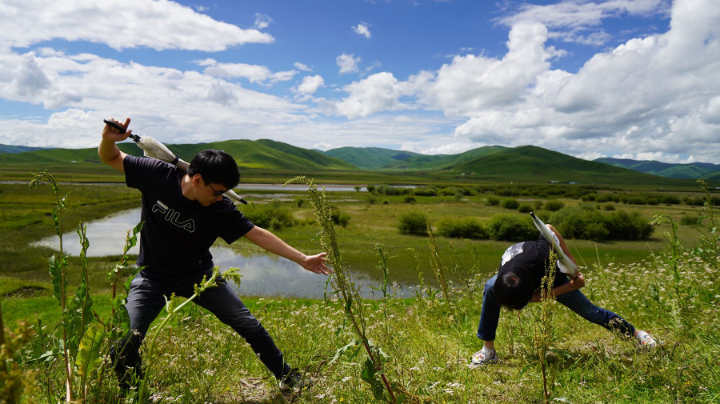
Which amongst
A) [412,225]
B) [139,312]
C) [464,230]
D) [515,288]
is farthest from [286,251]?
[464,230]

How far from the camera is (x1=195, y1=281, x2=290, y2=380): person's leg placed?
3.57m

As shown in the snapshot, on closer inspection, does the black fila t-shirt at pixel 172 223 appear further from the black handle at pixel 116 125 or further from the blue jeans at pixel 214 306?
the black handle at pixel 116 125

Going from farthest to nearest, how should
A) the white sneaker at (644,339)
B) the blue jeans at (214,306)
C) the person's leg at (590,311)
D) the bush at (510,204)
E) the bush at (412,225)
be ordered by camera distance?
the bush at (510,204), the bush at (412,225), the person's leg at (590,311), the white sneaker at (644,339), the blue jeans at (214,306)

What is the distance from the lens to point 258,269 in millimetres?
19391

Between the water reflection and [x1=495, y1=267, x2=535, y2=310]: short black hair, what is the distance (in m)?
7.83

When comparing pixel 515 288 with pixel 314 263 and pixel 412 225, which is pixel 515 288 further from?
pixel 412 225

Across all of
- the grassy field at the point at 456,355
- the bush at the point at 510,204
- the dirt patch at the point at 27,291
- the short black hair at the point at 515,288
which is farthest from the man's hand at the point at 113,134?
the bush at the point at 510,204

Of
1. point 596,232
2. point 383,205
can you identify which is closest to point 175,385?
point 596,232

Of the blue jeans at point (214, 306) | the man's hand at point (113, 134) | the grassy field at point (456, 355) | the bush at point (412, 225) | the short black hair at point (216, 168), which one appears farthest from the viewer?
the bush at point (412, 225)

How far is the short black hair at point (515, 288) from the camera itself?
3582mm

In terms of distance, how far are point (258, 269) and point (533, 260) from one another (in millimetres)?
17374

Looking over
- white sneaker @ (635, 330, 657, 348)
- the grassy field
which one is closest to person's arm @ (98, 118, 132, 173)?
the grassy field

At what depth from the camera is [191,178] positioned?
344cm

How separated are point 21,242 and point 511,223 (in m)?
32.4
